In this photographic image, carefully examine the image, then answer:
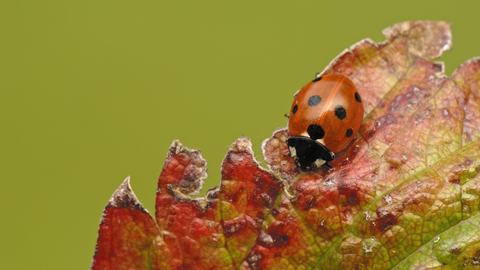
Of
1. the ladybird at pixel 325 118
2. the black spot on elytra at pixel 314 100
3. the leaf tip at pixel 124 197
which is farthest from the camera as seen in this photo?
the black spot on elytra at pixel 314 100

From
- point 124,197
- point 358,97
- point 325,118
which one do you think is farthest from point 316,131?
point 124,197

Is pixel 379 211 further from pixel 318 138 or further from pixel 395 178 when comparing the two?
pixel 318 138

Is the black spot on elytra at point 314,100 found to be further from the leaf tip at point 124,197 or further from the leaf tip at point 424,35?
the leaf tip at point 124,197

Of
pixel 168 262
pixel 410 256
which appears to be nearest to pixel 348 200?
pixel 410 256

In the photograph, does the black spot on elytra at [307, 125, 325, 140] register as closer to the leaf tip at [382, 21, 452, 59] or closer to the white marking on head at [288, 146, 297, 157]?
the white marking on head at [288, 146, 297, 157]

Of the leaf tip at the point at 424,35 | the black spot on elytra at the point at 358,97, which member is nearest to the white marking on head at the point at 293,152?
the black spot on elytra at the point at 358,97

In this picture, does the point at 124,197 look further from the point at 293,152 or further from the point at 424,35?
the point at 424,35
